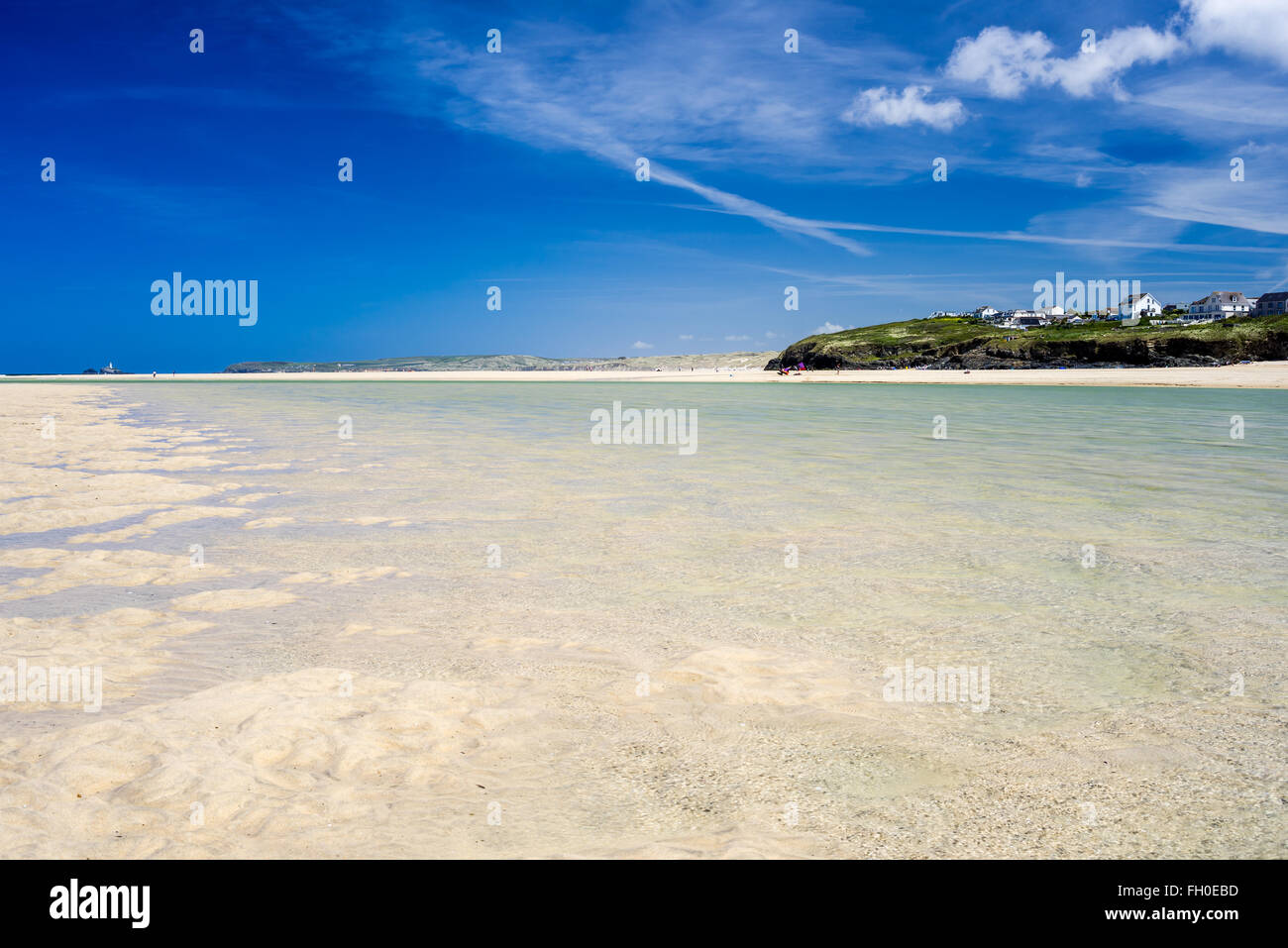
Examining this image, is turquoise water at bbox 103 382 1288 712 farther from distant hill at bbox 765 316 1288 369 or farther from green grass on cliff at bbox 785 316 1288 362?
green grass on cliff at bbox 785 316 1288 362

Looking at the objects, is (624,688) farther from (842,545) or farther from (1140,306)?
(1140,306)

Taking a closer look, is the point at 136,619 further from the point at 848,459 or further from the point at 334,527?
the point at 848,459

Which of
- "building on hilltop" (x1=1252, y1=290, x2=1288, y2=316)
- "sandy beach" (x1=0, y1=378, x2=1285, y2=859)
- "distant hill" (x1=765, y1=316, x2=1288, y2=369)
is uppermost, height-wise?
"building on hilltop" (x1=1252, y1=290, x2=1288, y2=316)

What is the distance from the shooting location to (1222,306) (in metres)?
153

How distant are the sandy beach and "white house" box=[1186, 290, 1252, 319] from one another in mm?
180449

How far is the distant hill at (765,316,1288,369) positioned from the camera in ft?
271

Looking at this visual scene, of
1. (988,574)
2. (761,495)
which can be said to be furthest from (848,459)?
(988,574)

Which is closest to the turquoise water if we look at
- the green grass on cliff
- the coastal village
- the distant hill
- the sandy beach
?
the sandy beach

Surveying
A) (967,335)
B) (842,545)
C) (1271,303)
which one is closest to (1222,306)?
(1271,303)

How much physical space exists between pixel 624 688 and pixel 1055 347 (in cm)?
10419

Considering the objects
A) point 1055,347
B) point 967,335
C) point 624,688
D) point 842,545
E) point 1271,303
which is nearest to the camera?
point 624,688

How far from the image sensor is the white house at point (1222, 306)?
152 m
